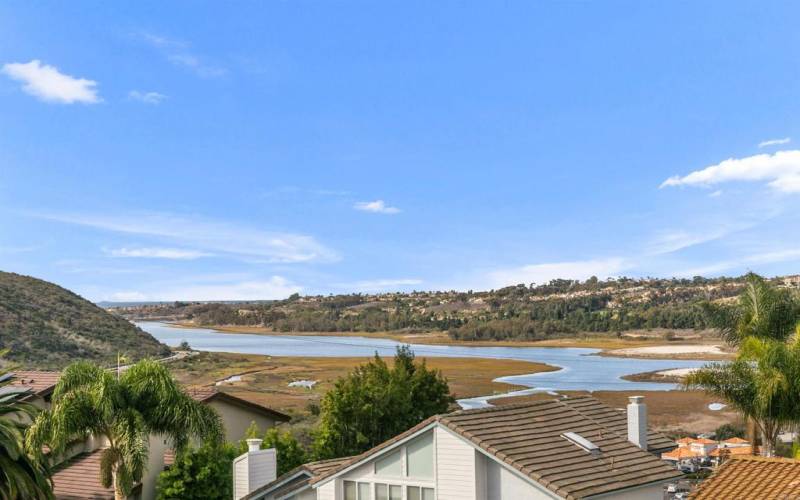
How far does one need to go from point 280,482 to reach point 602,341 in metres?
165

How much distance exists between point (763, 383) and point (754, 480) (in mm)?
9433

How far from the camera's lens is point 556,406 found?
24.3 meters

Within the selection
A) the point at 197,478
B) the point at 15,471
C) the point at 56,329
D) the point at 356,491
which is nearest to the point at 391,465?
the point at 356,491

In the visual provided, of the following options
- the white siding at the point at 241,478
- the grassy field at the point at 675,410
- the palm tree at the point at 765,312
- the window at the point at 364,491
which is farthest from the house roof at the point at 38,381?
the grassy field at the point at 675,410

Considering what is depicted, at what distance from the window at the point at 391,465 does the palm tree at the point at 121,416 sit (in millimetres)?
9062

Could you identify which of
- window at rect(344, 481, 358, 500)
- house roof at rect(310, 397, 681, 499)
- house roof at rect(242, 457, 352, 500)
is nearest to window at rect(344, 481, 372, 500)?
window at rect(344, 481, 358, 500)

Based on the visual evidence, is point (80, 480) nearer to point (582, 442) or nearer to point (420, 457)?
point (420, 457)

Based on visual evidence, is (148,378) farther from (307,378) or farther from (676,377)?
(676,377)

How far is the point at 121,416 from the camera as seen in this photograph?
28.4m

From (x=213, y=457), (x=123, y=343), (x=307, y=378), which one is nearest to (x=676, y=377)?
(x=307, y=378)

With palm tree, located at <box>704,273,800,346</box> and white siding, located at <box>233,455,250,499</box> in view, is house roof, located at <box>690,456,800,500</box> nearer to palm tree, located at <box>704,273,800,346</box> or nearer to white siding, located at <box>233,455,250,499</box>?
white siding, located at <box>233,455,250,499</box>

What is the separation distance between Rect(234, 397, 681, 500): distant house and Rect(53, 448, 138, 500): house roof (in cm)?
818

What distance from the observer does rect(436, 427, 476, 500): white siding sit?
21.0m

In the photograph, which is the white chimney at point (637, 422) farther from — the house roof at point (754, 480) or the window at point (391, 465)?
the window at point (391, 465)
